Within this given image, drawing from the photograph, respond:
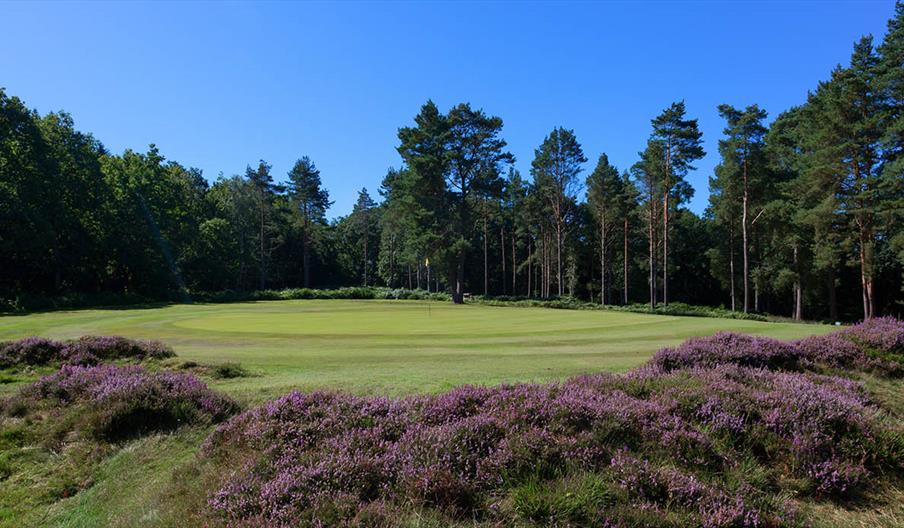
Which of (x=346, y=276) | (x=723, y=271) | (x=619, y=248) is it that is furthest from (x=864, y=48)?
(x=346, y=276)

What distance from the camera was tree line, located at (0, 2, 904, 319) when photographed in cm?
3425

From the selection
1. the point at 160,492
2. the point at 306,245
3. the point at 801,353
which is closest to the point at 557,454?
the point at 160,492

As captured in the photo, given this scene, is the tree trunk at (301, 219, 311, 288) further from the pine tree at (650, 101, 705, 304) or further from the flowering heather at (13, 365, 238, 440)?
the flowering heather at (13, 365, 238, 440)

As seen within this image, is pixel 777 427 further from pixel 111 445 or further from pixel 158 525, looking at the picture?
pixel 111 445

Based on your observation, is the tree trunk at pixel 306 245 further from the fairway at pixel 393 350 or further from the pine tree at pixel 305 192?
the fairway at pixel 393 350

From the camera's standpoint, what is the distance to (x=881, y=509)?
399cm

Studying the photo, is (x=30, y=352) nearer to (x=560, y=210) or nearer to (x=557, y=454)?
(x=557, y=454)

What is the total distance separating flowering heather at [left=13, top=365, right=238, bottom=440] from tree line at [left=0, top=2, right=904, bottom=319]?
3761cm

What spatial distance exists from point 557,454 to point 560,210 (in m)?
56.9

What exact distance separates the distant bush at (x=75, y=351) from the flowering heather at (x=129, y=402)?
150 inches

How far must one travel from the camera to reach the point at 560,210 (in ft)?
193

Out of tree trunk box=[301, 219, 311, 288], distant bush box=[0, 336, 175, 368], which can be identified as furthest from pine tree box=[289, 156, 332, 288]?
distant bush box=[0, 336, 175, 368]

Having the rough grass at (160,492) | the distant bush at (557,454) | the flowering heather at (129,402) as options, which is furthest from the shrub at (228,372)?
the distant bush at (557,454)

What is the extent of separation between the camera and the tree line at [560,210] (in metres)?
34.2
